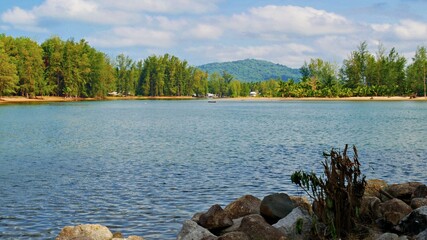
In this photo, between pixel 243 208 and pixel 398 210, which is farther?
pixel 243 208

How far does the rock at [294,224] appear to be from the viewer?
41.0 feet

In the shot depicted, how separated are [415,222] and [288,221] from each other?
307 centimetres

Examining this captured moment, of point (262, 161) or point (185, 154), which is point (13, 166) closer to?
point (185, 154)

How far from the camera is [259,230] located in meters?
12.2

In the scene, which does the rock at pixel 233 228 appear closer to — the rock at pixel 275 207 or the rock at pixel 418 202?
the rock at pixel 275 207

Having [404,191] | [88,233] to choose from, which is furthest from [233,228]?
[404,191]

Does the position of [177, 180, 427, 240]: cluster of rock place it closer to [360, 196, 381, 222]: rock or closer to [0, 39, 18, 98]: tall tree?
[360, 196, 381, 222]: rock

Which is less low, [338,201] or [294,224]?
[338,201]

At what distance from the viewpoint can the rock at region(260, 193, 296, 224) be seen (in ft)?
45.3

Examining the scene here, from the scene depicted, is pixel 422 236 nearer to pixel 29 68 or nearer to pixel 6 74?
pixel 6 74

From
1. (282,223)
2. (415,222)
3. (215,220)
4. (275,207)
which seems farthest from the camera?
(275,207)

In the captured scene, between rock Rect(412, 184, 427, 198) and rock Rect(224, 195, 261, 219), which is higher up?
rock Rect(412, 184, 427, 198)

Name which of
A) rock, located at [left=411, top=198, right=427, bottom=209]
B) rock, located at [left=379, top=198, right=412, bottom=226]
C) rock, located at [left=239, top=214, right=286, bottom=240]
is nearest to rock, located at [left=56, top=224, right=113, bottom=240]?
rock, located at [left=239, top=214, right=286, bottom=240]

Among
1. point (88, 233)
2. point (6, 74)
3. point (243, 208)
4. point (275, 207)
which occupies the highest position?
point (6, 74)
